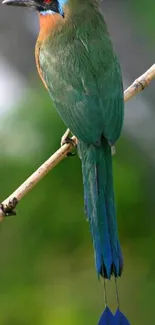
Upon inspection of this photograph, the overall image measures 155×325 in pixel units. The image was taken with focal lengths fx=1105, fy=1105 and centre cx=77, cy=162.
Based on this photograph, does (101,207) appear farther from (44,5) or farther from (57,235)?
(57,235)

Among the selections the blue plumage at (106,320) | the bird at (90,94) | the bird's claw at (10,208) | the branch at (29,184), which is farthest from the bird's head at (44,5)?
the blue plumage at (106,320)

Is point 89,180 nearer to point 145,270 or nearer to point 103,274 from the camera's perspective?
point 103,274

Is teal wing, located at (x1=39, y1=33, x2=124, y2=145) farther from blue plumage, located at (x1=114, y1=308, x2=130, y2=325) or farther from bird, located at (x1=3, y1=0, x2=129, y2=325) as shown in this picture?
blue plumage, located at (x1=114, y1=308, x2=130, y2=325)

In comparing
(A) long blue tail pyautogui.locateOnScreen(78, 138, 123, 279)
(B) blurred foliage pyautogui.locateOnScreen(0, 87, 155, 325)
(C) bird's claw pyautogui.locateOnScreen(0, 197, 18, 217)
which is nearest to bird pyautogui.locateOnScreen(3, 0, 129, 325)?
(A) long blue tail pyautogui.locateOnScreen(78, 138, 123, 279)

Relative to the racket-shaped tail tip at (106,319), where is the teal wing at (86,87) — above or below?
above

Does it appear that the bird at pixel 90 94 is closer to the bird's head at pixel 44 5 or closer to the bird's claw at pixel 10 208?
the bird's head at pixel 44 5

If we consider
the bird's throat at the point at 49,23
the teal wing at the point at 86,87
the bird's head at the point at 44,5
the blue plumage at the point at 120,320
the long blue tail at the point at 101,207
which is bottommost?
the blue plumage at the point at 120,320

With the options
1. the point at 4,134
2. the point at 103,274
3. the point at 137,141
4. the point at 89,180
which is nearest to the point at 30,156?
the point at 4,134
